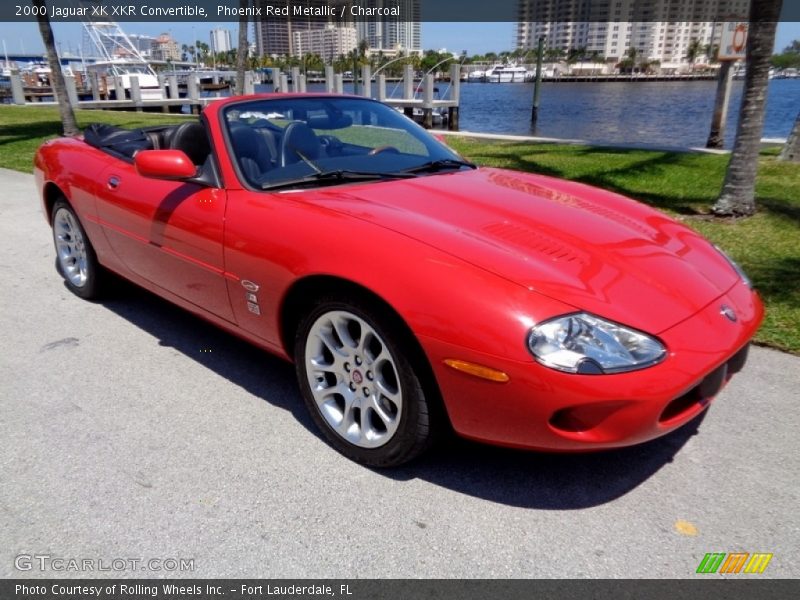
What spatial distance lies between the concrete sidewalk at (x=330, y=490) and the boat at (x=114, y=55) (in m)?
46.1

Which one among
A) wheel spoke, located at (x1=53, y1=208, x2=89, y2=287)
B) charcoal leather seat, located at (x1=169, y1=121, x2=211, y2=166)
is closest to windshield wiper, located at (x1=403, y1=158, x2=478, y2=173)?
charcoal leather seat, located at (x1=169, y1=121, x2=211, y2=166)

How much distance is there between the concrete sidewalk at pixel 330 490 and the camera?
210cm

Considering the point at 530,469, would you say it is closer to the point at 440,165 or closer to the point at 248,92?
the point at 440,165

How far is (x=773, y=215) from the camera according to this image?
6.34 metres

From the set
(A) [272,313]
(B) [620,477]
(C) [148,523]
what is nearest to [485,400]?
(B) [620,477]

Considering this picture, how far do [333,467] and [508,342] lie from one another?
3.29ft

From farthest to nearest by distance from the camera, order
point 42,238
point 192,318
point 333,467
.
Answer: point 42,238
point 192,318
point 333,467

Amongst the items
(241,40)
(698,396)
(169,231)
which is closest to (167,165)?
(169,231)

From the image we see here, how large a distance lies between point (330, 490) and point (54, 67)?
15.0 meters

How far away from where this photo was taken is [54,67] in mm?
13992

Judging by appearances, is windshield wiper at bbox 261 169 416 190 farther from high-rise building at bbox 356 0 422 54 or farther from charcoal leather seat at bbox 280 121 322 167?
high-rise building at bbox 356 0 422 54

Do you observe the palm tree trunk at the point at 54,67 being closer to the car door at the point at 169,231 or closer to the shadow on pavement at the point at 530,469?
the car door at the point at 169,231

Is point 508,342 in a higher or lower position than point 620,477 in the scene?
higher

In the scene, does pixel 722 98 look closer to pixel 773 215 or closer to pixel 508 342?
pixel 773 215
